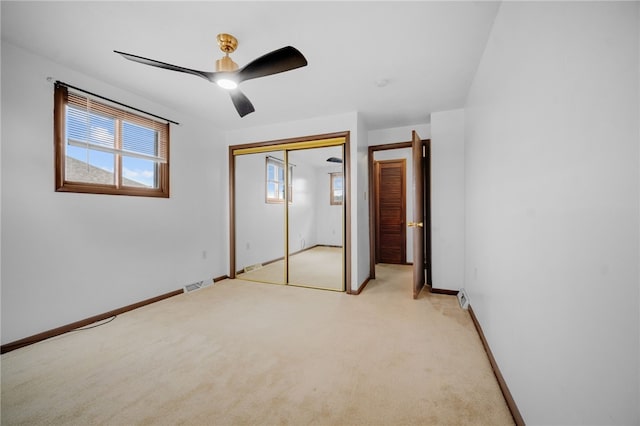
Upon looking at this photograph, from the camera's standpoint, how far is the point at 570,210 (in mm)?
876

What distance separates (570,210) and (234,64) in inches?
86.0

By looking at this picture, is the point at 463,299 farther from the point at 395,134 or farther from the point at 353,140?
the point at 395,134

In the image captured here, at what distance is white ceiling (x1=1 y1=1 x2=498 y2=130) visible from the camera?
164 cm

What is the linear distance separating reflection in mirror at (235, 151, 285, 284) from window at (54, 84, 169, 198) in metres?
1.28

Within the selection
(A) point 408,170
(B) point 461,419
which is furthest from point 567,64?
(A) point 408,170

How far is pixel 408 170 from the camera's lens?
5113 mm

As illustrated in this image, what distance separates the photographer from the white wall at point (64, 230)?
2016 millimetres

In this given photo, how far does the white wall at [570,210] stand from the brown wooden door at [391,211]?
11.6 feet

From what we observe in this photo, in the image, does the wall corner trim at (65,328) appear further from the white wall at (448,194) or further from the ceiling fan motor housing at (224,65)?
the white wall at (448,194)

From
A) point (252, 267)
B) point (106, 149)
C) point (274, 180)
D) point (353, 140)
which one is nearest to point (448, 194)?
point (353, 140)

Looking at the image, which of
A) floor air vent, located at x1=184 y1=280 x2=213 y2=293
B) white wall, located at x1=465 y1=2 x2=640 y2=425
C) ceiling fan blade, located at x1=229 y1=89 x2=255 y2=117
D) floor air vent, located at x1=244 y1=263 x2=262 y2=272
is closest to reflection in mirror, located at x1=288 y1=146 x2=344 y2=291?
floor air vent, located at x1=244 y1=263 x2=262 y2=272

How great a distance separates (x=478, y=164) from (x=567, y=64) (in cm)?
158

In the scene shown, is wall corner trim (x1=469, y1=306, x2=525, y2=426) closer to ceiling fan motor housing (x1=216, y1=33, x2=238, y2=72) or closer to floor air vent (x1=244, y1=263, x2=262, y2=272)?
ceiling fan motor housing (x1=216, y1=33, x2=238, y2=72)

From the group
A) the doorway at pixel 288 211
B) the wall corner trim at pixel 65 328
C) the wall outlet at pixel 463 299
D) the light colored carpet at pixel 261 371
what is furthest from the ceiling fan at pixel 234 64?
the wall outlet at pixel 463 299
